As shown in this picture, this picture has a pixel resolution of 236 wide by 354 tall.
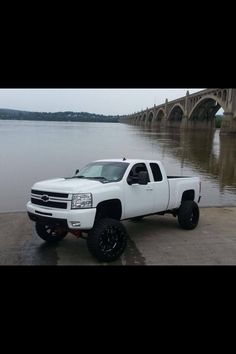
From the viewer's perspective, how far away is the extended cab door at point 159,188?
873 cm

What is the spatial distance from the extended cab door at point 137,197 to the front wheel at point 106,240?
85cm

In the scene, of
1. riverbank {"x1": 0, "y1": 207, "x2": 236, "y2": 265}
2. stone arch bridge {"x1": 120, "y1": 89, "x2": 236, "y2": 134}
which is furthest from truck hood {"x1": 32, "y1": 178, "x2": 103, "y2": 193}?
stone arch bridge {"x1": 120, "y1": 89, "x2": 236, "y2": 134}

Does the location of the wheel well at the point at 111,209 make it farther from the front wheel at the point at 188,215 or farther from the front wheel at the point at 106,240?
the front wheel at the point at 188,215

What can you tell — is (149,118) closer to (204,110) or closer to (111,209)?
(204,110)

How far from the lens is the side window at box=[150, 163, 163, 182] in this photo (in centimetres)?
899

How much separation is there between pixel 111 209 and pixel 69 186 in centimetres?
108

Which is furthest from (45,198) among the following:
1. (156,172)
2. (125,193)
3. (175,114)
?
(175,114)

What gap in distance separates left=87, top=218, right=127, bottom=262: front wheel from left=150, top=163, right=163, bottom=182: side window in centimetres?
232

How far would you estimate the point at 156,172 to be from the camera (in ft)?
29.8

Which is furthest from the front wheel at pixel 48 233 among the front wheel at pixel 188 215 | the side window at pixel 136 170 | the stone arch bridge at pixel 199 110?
the stone arch bridge at pixel 199 110
